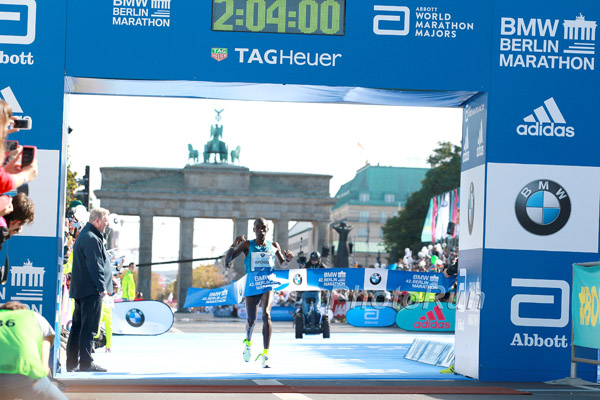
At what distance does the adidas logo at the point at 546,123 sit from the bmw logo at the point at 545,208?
1.78ft

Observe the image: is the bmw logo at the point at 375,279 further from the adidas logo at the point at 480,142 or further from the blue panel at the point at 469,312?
the adidas logo at the point at 480,142

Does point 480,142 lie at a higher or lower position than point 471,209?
higher

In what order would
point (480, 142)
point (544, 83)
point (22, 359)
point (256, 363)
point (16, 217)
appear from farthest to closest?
1. point (256, 363)
2. point (480, 142)
3. point (544, 83)
4. point (16, 217)
5. point (22, 359)

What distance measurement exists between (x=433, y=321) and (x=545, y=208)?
13.8 meters

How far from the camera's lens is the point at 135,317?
20.5 metres

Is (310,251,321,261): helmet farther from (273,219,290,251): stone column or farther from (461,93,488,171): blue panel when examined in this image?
(273,219,290,251): stone column

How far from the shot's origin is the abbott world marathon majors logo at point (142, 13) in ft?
35.6

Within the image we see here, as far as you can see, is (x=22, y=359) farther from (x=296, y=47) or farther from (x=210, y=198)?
(x=210, y=198)

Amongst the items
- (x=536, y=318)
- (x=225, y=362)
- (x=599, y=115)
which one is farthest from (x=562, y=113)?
(x=225, y=362)

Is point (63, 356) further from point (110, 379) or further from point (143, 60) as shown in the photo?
point (143, 60)

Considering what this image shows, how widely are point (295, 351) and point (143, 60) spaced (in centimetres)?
691

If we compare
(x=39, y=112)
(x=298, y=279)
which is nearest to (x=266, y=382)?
(x=39, y=112)

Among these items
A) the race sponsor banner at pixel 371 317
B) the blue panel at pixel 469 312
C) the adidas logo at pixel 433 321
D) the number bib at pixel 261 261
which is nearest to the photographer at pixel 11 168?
the blue panel at pixel 469 312

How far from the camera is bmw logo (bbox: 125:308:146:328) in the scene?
66.7 ft
